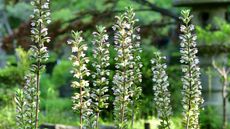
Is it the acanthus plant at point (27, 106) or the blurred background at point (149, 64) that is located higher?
the blurred background at point (149, 64)

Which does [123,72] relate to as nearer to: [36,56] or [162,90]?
[162,90]

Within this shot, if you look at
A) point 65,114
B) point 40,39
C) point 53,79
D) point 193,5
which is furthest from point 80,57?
point 53,79

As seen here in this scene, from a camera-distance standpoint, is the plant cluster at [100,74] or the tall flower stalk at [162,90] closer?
the plant cluster at [100,74]

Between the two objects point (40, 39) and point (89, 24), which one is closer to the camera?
point (40, 39)

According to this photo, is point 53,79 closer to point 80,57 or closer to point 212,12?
point 212,12

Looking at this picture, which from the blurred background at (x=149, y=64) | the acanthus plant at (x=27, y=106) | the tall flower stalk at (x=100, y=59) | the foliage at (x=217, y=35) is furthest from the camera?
the blurred background at (x=149, y=64)

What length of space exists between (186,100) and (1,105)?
35.6 ft

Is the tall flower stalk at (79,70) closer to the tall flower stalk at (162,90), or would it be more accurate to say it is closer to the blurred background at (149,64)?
the tall flower stalk at (162,90)

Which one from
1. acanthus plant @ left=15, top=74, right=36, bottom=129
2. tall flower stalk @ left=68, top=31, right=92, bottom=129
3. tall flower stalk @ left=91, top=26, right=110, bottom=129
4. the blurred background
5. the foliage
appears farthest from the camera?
the blurred background

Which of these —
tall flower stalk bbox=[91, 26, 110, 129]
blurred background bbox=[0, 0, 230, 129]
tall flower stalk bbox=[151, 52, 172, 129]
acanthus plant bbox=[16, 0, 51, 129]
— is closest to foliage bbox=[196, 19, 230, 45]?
blurred background bbox=[0, 0, 230, 129]

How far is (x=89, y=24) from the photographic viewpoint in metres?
19.5

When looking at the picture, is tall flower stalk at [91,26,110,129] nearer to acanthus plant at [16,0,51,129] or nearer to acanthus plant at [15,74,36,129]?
acanthus plant at [16,0,51,129]

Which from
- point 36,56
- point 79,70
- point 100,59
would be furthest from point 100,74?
point 36,56

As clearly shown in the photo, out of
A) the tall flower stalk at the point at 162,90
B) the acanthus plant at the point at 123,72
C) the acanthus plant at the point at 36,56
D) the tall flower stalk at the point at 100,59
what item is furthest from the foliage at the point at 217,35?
the acanthus plant at the point at 36,56
